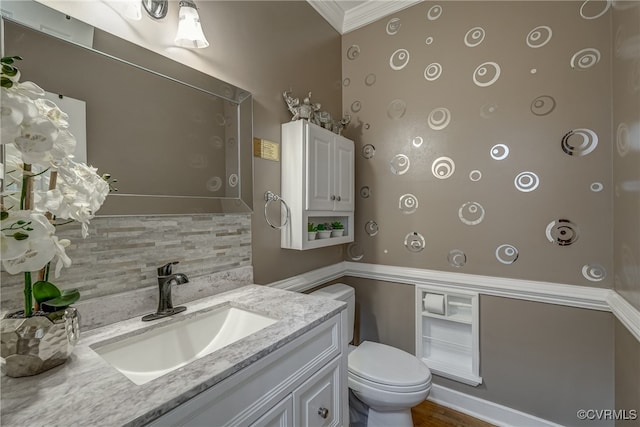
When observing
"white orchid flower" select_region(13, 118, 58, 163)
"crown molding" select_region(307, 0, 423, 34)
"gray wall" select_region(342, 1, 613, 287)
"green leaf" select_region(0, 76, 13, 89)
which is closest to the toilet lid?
"gray wall" select_region(342, 1, 613, 287)

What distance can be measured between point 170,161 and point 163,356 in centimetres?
71

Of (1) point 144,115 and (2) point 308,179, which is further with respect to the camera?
(2) point 308,179

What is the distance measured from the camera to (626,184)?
1185mm

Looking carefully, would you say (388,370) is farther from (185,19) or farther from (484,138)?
(185,19)

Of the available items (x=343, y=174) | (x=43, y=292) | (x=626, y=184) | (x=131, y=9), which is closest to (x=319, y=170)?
(x=343, y=174)

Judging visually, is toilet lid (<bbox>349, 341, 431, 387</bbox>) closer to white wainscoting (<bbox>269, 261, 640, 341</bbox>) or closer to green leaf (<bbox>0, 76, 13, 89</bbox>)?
white wainscoting (<bbox>269, 261, 640, 341</bbox>)

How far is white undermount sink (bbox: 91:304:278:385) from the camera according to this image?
83 cm

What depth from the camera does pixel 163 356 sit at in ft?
3.04

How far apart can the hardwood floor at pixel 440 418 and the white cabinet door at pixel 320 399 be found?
0.87 m

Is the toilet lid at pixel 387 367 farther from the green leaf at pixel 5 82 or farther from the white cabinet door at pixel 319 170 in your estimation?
the green leaf at pixel 5 82

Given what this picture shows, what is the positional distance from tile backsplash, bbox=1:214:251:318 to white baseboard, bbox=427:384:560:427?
157cm

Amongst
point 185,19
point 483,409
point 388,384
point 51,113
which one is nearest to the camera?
point 51,113

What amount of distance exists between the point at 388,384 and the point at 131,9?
73.1 inches

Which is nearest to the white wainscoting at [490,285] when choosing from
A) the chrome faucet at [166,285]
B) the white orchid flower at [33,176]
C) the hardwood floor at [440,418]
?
the chrome faucet at [166,285]
